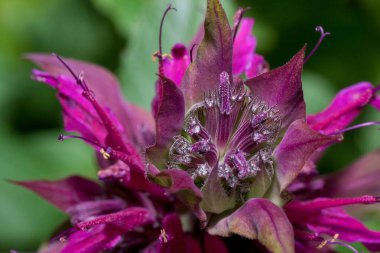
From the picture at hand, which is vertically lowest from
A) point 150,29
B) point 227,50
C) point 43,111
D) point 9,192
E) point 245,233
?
point 9,192

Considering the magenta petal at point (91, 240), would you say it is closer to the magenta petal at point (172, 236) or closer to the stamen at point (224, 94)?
the magenta petal at point (172, 236)

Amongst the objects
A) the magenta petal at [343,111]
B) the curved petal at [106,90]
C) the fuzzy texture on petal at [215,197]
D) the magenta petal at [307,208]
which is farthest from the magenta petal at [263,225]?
the curved petal at [106,90]

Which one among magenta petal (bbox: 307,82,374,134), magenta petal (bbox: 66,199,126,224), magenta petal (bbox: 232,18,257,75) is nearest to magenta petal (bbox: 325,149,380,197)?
magenta petal (bbox: 307,82,374,134)

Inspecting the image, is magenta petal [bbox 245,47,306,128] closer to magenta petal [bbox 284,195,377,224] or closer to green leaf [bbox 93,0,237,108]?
magenta petal [bbox 284,195,377,224]

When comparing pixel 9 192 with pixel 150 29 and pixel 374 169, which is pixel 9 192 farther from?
pixel 374 169

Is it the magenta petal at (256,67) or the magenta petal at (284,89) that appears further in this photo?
the magenta petal at (256,67)

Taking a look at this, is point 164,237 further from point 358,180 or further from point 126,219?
point 358,180

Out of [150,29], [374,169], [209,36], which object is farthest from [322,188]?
[150,29]
